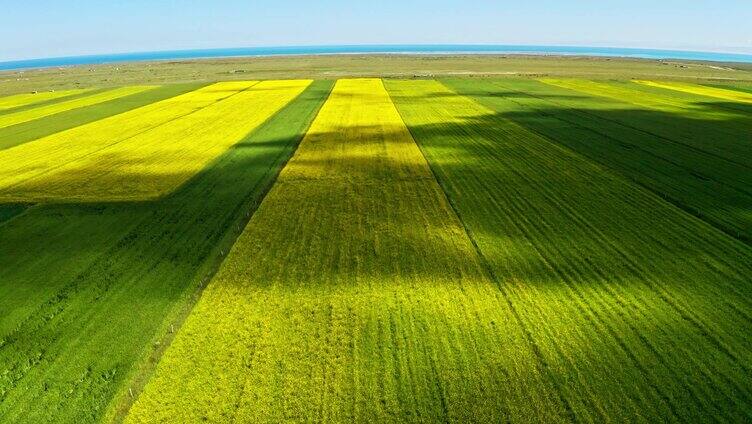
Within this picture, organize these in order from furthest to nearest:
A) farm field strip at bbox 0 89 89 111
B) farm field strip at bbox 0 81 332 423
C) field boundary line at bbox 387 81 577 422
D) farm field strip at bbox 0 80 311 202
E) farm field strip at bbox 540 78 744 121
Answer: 1. farm field strip at bbox 0 89 89 111
2. farm field strip at bbox 540 78 744 121
3. farm field strip at bbox 0 80 311 202
4. farm field strip at bbox 0 81 332 423
5. field boundary line at bbox 387 81 577 422

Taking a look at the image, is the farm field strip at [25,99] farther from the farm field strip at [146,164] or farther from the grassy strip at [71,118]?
the farm field strip at [146,164]

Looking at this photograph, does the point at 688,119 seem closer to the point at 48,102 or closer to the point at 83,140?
the point at 83,140

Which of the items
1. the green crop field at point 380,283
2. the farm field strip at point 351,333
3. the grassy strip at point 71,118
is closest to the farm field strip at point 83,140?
the green crop field at point 380,283

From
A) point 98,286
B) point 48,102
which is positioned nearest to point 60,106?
point 48,102

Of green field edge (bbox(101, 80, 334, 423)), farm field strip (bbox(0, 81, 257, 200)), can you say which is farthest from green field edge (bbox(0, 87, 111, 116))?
green field edge (bbox(101, 80, 334, 423))

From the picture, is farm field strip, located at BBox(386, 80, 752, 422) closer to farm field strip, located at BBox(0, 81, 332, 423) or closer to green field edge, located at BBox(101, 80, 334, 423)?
green field edge, located at BBox(101, 80, 334, 423)

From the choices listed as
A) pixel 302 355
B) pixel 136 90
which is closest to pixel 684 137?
pixel 302 355

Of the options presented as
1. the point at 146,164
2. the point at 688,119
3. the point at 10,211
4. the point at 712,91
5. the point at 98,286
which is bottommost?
the point at 98,286
